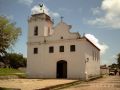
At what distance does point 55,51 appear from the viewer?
38219 mm

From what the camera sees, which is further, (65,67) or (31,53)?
(31,53)

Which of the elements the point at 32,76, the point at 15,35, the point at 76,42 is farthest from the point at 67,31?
the point at 15,35

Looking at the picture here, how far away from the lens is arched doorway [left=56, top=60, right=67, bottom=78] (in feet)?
123

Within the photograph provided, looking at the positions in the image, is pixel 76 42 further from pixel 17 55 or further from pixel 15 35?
pixel 17 55

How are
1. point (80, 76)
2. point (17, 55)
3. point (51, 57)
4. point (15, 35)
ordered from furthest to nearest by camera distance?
point (17, 55), point (51, 57), point (80, 76), point (15, 35)

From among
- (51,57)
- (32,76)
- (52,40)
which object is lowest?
(32,76)

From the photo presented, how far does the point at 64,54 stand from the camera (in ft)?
122

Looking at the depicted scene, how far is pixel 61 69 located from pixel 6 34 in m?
19.4

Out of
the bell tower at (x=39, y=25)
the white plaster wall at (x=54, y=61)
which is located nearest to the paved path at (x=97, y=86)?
the white plaster wall at (x=54, y=61)

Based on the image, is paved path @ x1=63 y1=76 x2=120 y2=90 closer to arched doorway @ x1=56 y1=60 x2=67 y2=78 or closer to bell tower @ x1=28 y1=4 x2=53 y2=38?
arched doorway @ x1=56 y1=60 x2=67 y2=78

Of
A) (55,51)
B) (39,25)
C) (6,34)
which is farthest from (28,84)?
(39,25)

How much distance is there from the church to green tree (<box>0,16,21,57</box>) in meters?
16.8

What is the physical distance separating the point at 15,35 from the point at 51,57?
1813cm

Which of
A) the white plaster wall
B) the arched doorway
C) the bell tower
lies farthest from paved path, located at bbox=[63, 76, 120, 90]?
the bell tower
